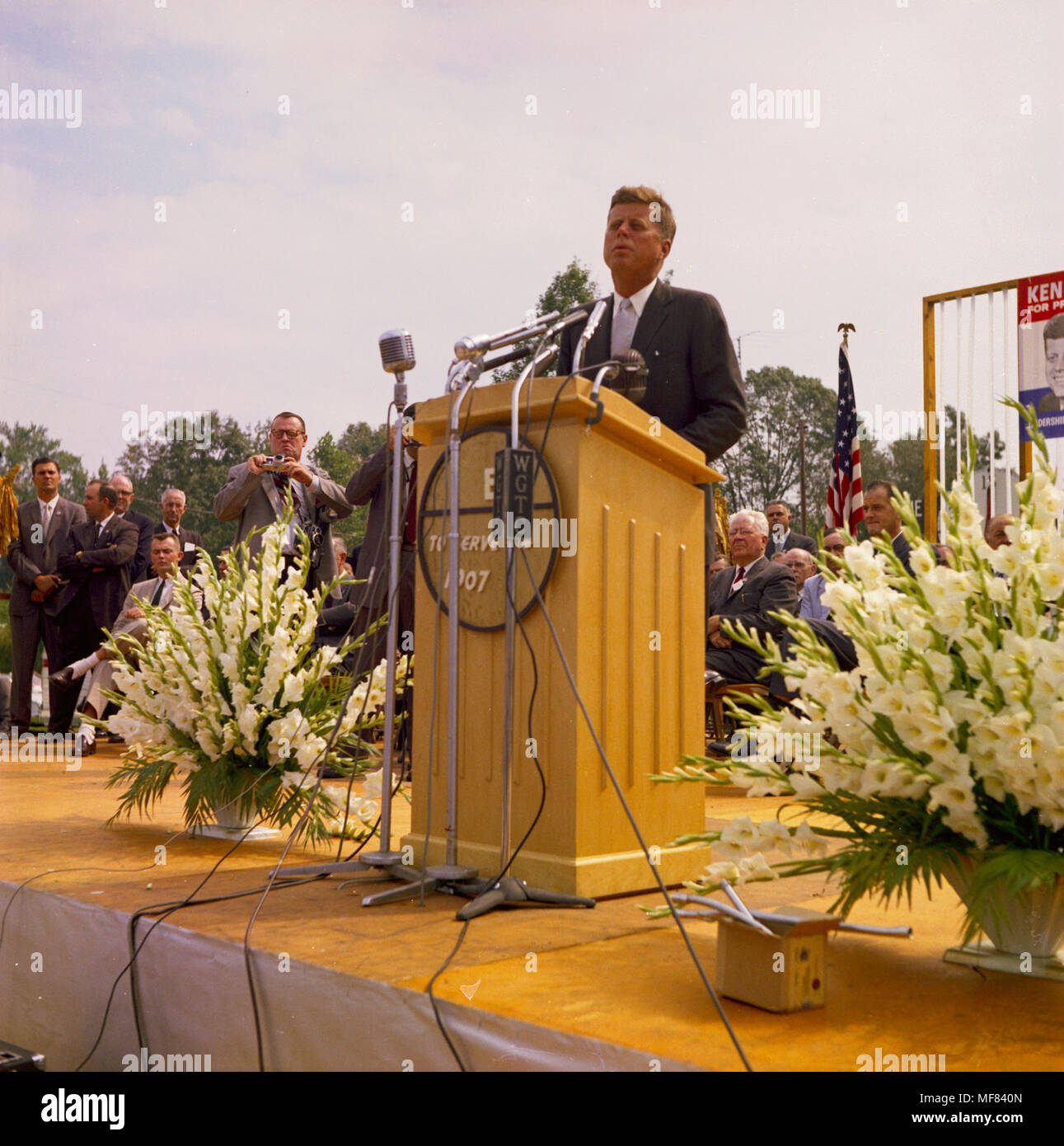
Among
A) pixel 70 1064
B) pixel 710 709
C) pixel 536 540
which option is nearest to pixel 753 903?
pixel 536 540

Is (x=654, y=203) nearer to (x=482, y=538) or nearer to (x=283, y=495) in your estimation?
(x=482, y=538)

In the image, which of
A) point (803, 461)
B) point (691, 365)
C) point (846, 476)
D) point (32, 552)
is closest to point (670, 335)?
point (691, 365)

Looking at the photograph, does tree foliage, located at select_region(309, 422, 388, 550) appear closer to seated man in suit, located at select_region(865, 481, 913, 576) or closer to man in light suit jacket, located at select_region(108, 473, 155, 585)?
man in light suit jacket, located at select_region(108, 473, 155, 585)

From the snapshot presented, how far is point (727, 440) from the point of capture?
124 inches

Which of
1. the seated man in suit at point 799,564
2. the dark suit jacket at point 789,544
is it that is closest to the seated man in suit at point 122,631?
the seated man in suit at point 799,564

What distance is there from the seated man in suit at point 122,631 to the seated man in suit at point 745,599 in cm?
299

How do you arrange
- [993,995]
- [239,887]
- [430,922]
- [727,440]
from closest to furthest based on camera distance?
[993,995] → [430,922] → [239,887] → [727,440]

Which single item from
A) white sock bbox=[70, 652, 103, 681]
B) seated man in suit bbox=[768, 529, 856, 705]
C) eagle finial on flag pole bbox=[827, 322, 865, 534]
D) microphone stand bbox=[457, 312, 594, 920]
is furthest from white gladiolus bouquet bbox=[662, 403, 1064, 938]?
eagle finial on flag pole bbox=[827, 322, 865, 534]

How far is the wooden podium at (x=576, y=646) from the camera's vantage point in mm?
2557

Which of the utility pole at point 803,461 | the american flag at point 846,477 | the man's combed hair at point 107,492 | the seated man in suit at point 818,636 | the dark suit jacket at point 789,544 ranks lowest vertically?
the seated man in suit at point 818,636

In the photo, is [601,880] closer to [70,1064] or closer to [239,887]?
[239,887]

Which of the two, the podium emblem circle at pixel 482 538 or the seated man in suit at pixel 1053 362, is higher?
the seated man in suit at pixel 1053 362

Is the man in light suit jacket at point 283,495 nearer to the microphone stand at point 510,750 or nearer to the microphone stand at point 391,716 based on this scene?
the microphone stand at point 391,716
